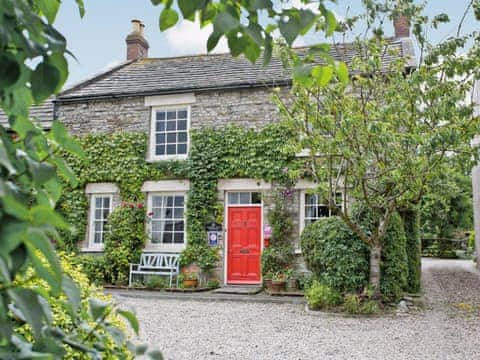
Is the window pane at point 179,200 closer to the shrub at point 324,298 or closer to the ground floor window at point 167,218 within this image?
the ground floor window at point 167,218

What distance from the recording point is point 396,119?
9070mm

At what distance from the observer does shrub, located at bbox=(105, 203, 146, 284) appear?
1404 centimetres

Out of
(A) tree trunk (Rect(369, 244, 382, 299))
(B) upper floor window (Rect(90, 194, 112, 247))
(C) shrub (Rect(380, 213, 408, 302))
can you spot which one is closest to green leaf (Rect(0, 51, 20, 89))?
(A) tree trunk (Rect(369, 244, 382, 299))

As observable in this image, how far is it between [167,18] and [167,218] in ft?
45.2

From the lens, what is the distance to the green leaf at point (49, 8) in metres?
0.95

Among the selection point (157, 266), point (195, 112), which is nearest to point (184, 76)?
point (195, 112)

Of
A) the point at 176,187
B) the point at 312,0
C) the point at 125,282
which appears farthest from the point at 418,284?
the point at 312,0

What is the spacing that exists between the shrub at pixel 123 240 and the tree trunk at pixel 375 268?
22.9ft

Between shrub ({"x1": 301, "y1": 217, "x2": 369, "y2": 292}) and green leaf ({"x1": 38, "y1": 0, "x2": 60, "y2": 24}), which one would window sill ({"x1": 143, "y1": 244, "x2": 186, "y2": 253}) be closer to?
shrub ({"x1": 301, "y1": 217, "x2": 369, "y2": 292})

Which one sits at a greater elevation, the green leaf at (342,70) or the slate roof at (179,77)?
the slate roof at (179,77)

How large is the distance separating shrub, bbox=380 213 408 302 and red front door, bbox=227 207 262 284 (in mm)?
4056

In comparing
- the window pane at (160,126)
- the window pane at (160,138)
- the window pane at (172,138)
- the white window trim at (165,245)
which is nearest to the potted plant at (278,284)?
the white window trim at (165,245)

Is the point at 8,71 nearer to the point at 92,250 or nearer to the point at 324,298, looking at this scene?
the point at 324,298

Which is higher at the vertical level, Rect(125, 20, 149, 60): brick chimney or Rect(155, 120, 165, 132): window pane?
Rect(125, 20, 149, 60): brick chimney
